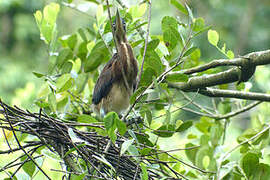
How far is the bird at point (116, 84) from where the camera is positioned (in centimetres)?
175

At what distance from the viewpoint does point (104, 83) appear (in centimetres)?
192

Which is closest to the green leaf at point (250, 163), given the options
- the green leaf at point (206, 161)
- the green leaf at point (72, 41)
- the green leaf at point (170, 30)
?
the green leaf at point (206, 161)

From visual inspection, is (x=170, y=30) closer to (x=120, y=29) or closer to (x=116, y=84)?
(x=120, y=29)

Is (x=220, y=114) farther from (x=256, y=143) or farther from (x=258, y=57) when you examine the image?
(x=258, y=57)

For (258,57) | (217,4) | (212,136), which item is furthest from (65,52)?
(217,4)

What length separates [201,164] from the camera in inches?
68.4

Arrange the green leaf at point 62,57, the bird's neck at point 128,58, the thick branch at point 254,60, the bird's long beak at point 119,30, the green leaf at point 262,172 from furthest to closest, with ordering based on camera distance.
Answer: the green leaf at point 62,57 < the bird's neck at point 128,58 < the bird's long beak at point 119,30 < the green leaf at point 262,172 < the thick branch at point 254,60

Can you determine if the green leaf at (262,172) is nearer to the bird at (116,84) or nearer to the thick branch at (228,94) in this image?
the thick branch at (228,94)

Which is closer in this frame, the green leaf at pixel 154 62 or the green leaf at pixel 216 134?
the green leaf at pixel 154 62

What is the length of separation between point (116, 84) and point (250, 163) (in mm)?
796

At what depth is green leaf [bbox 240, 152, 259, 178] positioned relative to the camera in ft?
4.58

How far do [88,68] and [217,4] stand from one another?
6.81 meters

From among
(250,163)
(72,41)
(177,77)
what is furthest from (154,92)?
(72,41)

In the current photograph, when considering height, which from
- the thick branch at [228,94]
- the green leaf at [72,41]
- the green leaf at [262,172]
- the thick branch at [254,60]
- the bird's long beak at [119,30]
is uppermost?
the green leaf at [72,41]
